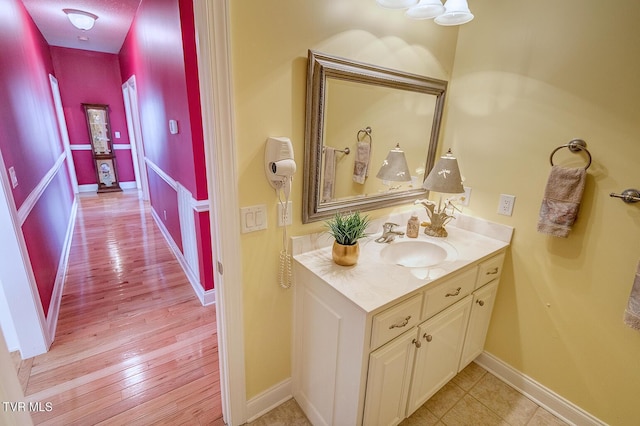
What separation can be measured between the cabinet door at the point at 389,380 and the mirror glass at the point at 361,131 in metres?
0.69

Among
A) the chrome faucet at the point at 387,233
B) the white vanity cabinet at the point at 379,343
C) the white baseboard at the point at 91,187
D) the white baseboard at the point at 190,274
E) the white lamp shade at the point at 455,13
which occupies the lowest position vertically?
the white baseboard at the point at 190,274

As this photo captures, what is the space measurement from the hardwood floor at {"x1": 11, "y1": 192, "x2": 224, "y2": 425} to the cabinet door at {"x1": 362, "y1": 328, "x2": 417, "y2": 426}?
89 centimetres

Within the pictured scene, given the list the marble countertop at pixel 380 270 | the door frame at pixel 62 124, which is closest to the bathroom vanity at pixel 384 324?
the marble countertop at pixel 380 270

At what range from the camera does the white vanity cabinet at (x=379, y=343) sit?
1.16 meters

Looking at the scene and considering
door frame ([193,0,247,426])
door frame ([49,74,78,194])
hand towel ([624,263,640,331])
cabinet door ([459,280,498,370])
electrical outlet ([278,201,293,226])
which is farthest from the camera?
door frame ([49,74,78,194])

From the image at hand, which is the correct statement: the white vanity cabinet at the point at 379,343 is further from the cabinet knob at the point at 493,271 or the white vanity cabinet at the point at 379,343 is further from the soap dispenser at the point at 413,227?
the soap dispenser at the point at 413,227

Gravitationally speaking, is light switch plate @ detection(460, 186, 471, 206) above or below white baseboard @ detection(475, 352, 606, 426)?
above

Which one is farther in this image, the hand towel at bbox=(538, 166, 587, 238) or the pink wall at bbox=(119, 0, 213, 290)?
the pink wall at bbox=(119, 0, 213, 290)

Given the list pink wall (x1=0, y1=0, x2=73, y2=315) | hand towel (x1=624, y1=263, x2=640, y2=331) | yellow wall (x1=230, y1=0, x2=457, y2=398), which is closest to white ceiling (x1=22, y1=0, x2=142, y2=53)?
pink wall (x1=0, y1=0, x2=73, y2=315)

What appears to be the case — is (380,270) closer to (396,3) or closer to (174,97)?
(396,3)

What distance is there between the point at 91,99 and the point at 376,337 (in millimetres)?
7037

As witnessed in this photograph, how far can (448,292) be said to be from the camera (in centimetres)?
142

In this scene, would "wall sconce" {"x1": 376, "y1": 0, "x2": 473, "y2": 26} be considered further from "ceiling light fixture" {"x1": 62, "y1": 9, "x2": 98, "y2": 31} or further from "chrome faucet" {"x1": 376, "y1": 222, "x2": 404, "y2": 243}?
"ceiling light fixture" {"x1": 62, "y1": 9, "x2": 98, "y2": 31}

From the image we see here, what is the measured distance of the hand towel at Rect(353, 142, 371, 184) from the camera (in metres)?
1.62
